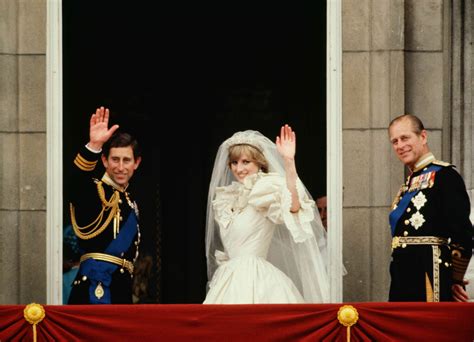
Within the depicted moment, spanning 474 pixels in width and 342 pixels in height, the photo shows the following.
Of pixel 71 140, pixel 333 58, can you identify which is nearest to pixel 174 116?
pixel 71 140

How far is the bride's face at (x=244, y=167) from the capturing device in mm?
13008

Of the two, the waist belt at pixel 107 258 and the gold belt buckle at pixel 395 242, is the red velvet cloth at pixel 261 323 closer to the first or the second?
the gold belt buckle at pixel 395 242

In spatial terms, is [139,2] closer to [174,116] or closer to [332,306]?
[174,116]

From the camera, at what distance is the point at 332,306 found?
11695 millimetres

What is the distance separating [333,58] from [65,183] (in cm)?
255

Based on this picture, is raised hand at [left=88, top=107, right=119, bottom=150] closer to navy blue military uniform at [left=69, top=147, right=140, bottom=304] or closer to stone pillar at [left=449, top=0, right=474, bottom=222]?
navy blue military uniform at [left=69, top=147, right=140, bottom=304]

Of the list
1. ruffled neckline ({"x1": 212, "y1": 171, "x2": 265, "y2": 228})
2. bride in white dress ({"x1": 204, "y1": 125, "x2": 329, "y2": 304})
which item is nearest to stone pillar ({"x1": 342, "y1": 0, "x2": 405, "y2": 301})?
bride in white dress ({"x1": 204, "y1": 125, "x2": 329, "y2": 304})

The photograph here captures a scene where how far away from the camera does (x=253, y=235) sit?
42.3 feet

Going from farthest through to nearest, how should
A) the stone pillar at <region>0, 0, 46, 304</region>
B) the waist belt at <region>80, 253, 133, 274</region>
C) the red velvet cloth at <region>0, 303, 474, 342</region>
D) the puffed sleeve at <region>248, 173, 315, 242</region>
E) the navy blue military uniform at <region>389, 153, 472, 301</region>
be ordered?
the stone pillar at <region>0, 0, 46, 304</region> → the waist belt at <region>80, 253, 133, 274</region> → the puffed sleeve at <region>248, 173, 315, 242</region> → the navy blue military uniform at <region>389, 153, 472, 301</region> → the red velvet cloth at <region>0, 303, 474, 342</region>

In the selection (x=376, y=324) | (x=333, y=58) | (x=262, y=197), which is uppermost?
(x=333, y=58)

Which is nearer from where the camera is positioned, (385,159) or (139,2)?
(385,159)

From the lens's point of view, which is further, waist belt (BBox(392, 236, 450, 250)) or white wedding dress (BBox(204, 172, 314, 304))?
white wedding dress (BBox(204, 172, 314, 304))

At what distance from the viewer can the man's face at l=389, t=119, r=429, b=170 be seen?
12297 mm

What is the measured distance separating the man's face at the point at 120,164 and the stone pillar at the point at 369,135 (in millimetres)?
1865
